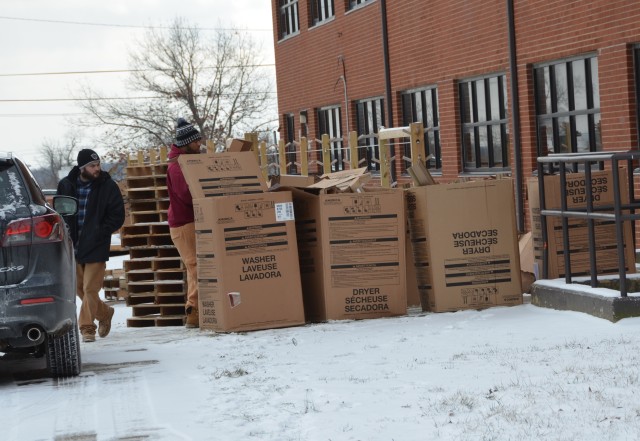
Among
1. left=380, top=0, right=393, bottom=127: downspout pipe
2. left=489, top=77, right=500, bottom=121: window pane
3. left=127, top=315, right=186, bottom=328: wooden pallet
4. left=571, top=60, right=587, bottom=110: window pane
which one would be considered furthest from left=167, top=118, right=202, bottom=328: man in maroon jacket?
left=380, top=0, right=393, bottom=127: downspout pipe

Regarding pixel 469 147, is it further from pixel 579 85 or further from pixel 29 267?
pixel 29 267

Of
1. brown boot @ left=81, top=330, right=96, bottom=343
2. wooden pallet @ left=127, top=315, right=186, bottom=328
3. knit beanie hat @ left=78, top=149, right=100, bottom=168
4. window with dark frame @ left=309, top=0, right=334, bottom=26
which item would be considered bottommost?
wooden pallet @ left=127, top=315, right=186, bottom=328

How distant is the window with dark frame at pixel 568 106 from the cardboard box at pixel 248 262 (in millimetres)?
6341

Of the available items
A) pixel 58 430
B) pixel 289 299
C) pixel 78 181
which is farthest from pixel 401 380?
pixel 78 181

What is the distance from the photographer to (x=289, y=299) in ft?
36.4

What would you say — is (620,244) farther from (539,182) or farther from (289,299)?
(289,299)

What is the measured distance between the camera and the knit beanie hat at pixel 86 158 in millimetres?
11906

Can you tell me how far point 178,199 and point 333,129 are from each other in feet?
54.7

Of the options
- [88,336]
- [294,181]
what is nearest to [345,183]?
[294,181]

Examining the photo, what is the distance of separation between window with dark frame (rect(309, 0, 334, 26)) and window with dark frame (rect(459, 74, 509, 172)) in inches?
314

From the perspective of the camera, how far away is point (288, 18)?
103ft

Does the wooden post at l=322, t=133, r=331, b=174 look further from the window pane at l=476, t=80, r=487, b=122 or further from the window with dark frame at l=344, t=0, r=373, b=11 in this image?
the window pane at l=476, t=80, r=487, b=122

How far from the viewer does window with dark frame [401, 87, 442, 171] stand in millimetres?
22172

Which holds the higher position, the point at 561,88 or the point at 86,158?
the point at 561,88
